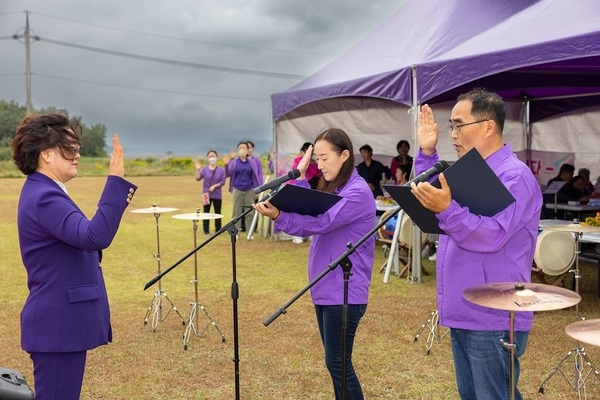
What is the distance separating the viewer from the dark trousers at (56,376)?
9.84ft

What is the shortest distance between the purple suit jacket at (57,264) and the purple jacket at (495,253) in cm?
144

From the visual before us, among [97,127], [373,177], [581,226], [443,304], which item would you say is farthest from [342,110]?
[97,127]

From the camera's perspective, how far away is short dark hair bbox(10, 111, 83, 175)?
9.93 feet

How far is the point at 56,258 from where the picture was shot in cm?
298

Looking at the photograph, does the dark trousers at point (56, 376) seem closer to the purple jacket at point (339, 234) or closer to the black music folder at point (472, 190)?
the purple jacket at point (339, 234)

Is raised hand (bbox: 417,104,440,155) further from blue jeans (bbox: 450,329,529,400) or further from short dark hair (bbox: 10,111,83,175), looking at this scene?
short dark hair (bbox: 10,111,83,175)

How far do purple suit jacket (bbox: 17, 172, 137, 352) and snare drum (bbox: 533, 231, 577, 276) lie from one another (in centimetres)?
569

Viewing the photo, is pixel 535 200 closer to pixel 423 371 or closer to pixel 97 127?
pixel 423 371

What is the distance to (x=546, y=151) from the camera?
46.4ft

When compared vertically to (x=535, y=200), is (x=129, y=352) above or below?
below

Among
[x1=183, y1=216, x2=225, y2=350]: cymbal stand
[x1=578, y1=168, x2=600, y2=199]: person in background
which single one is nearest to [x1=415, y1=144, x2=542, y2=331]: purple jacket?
[x1=183, y1=216, x2=225, y2=350]: cymbal stand

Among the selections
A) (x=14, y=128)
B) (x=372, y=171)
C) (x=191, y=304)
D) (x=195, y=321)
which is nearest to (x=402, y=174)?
(x=372, y=171)

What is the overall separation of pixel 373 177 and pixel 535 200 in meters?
10.8

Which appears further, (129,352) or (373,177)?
(373,177)
